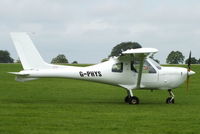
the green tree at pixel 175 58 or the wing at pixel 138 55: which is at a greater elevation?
the wing at pixel 138 55

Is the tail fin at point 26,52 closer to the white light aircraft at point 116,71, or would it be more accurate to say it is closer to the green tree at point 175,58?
the white light aircraft at point 116,71

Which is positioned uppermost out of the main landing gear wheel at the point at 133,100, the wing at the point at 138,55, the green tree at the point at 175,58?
the wing at the point at 138,55

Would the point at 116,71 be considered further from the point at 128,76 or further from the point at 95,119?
the point at 95,119

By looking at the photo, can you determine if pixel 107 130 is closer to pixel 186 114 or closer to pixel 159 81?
pixel 186 114

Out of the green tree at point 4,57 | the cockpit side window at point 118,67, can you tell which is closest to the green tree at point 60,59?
the green tree at point 4,57

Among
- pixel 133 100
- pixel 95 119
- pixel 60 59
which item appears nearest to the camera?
pixel 95 119

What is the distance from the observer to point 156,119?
15.7m

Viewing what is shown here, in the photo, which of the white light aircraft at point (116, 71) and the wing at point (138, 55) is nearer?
the wing at point (138, 55)

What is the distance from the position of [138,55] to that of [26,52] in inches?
190

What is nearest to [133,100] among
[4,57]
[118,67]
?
[118,67]

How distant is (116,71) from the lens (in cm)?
2211

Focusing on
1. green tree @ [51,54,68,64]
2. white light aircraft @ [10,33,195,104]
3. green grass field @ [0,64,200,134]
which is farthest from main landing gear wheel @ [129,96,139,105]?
green tree @ [51,54,68,64]

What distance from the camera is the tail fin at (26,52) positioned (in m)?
21.4

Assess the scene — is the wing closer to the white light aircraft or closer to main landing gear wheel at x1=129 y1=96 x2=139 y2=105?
the white light aircraft
